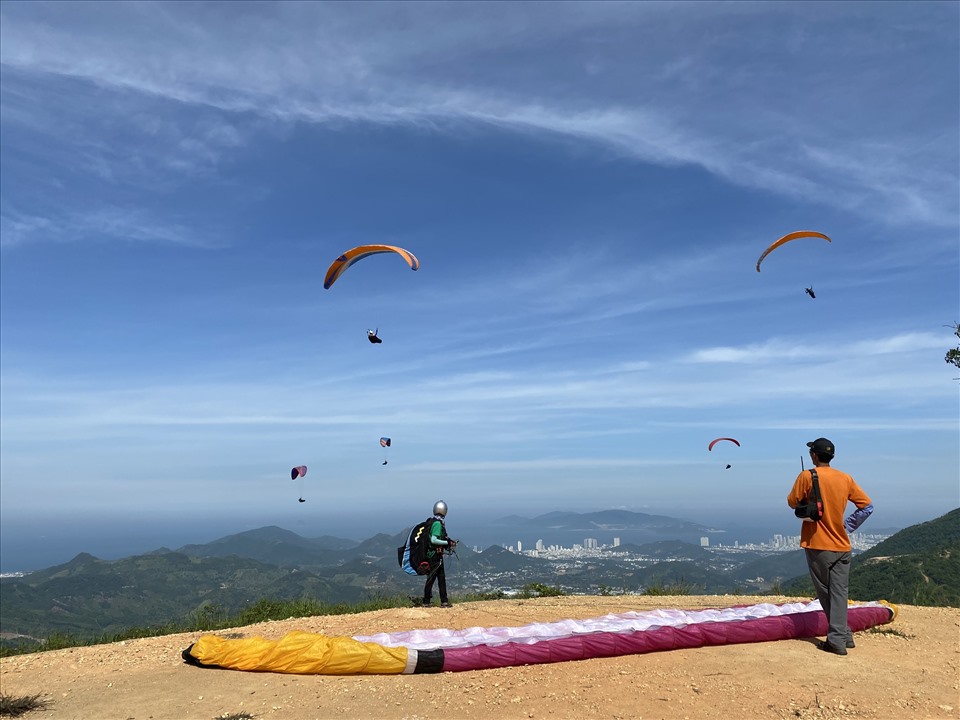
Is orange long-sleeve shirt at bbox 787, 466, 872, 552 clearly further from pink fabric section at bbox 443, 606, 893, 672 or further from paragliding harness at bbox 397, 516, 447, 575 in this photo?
paragliding harness at bbox 397, 516, 447, 575

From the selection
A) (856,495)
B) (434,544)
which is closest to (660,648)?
(856,495)

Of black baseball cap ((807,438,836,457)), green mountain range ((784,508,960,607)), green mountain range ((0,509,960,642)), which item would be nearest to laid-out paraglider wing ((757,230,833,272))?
black baseball cap ((807,438,836,457))

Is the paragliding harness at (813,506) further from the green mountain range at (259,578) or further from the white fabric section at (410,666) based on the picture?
the green mountain range at (259,578)

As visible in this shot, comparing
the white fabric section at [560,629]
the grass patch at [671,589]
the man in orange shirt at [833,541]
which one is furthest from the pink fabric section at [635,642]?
the grass patch at [671,589]

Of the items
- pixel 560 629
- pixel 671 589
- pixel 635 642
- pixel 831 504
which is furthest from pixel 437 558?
pixel 831 504

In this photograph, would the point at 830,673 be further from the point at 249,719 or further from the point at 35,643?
the point at 35,643

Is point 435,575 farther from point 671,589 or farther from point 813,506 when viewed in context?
point 813,506
